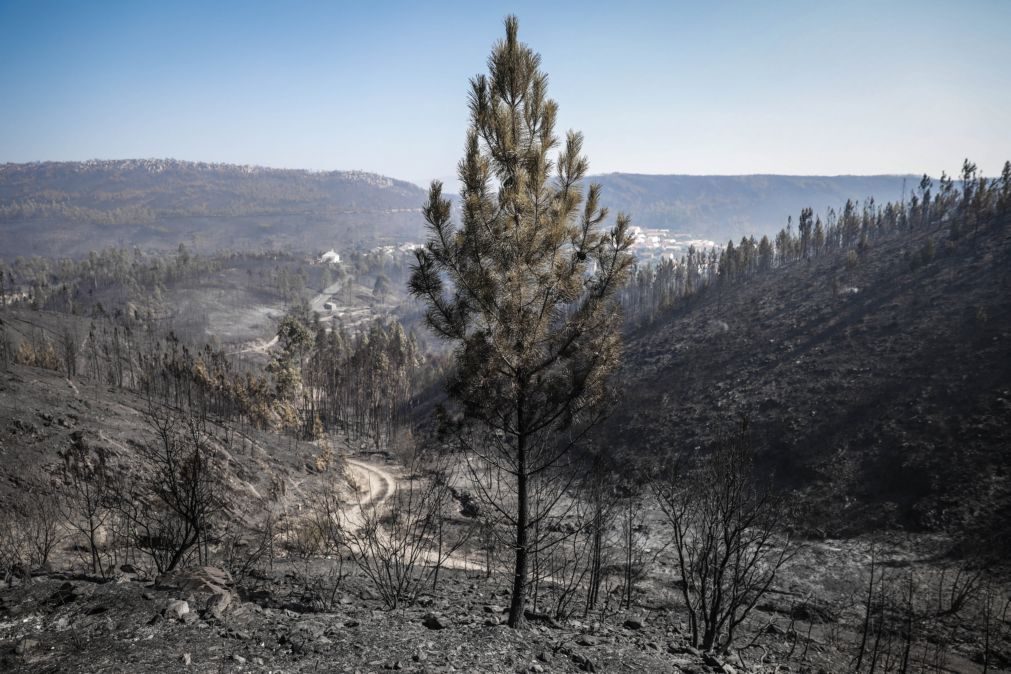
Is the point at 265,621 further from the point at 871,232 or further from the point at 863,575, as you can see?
the point at 871,232

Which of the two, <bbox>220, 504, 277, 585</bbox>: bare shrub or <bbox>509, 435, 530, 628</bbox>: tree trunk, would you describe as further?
<bbox>220, 504, 277, 585</bbox>: bare shrub

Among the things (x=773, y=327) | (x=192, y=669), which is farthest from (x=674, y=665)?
(x=773, y=327)

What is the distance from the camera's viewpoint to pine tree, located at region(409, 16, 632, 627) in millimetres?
8023

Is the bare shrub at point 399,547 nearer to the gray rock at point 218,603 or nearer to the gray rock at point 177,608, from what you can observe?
the gray rock at point 218,603

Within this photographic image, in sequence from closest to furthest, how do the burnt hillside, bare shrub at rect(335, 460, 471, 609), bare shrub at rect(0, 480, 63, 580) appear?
bare shrub at rect(335, 460, 471, 609) → bare shrub at rect(0, 480, 63, 580) → the burnt hillside

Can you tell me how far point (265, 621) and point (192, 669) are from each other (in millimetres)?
1725

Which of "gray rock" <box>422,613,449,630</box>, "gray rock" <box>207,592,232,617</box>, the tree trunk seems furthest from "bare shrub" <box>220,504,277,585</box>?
the tree trunk

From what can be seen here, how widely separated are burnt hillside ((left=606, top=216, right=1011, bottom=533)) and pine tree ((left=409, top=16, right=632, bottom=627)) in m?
17.6

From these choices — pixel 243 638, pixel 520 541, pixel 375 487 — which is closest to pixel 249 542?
pixel 375 487

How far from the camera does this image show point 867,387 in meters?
→ 45.8

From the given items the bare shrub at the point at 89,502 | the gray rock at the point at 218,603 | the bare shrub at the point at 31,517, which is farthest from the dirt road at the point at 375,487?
the gray rock at the point at 218,603

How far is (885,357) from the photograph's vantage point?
49594 millimetres

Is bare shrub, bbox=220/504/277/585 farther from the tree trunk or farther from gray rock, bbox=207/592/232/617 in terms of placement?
the tree trunk

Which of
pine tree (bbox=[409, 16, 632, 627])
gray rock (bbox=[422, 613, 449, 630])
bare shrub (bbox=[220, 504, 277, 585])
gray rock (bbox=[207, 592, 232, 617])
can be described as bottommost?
bare shrub (bbox=[220, 504, 277, 585])
